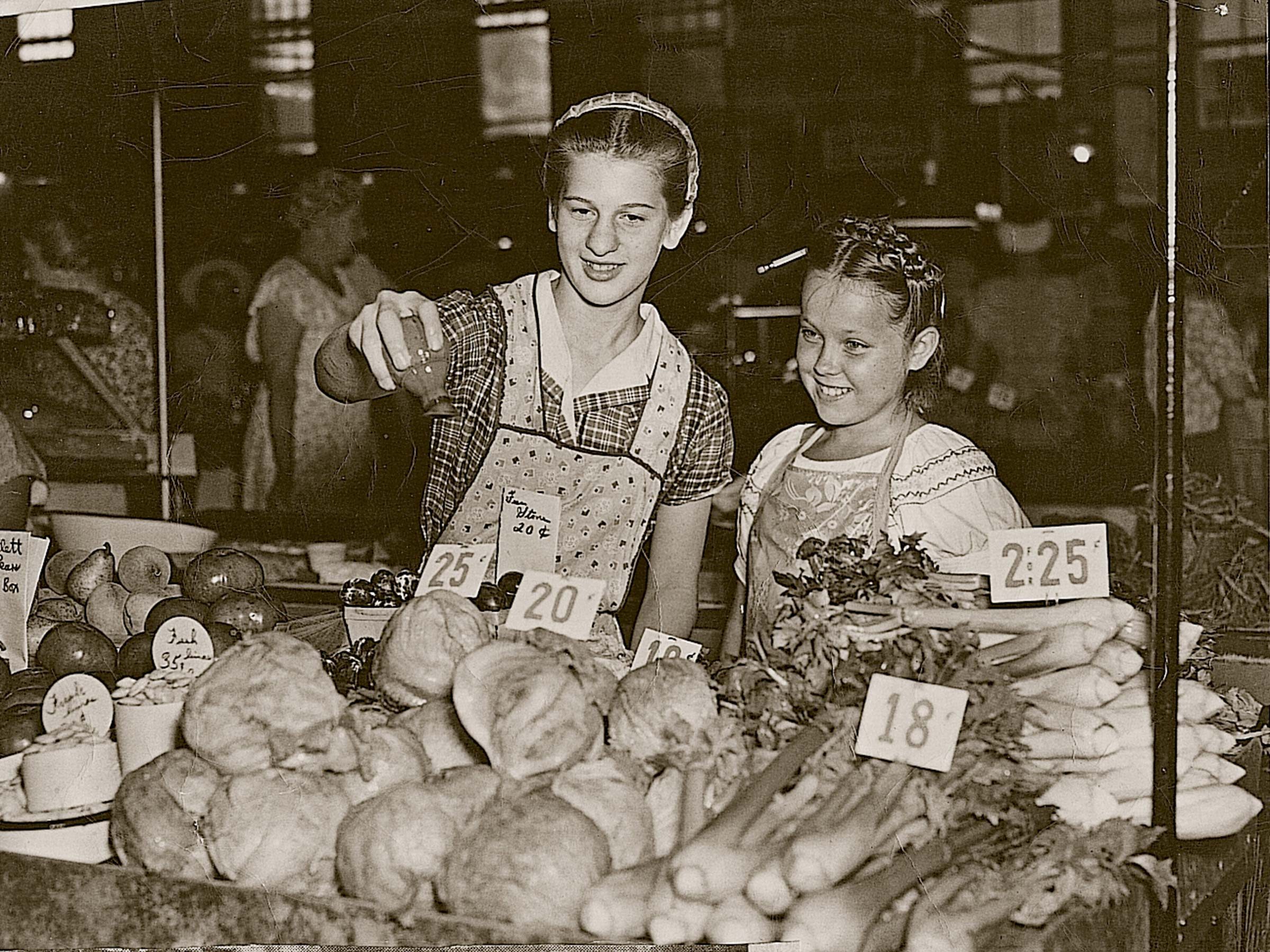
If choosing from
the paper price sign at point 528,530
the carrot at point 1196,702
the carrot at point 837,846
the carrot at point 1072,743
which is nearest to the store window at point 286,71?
the paper price sign at point 528,530

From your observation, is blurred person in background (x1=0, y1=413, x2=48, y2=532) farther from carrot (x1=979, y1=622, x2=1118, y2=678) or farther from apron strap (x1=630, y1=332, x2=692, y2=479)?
carrot (x1=979, y1=622, x2=1118, y2=678)


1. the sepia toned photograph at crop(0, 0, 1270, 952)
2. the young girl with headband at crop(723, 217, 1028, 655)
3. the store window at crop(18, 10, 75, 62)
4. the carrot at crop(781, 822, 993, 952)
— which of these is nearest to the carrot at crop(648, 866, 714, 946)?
the sepia toned photograph at crop(0, 0, 1270, 952)

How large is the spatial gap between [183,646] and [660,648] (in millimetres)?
990

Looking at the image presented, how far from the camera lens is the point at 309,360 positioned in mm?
2879

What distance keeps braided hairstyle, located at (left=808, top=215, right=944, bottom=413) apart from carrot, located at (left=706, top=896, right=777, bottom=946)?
3.37ft

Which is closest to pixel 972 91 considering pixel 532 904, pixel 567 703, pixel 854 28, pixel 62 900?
pixel 854 28

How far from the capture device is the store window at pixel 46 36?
3031mm

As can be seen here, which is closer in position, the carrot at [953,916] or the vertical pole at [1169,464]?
the carrot at [953,916]

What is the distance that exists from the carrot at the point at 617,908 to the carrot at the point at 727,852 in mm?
57

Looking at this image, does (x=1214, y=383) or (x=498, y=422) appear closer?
(x=1214, y=383)

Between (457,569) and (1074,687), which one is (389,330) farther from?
(1074,687)

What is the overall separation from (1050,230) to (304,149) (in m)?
1.55

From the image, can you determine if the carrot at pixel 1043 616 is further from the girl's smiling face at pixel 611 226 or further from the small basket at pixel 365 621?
the small basket at pixel 365 621

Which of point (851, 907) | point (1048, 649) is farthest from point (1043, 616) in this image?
point (851, 907)
